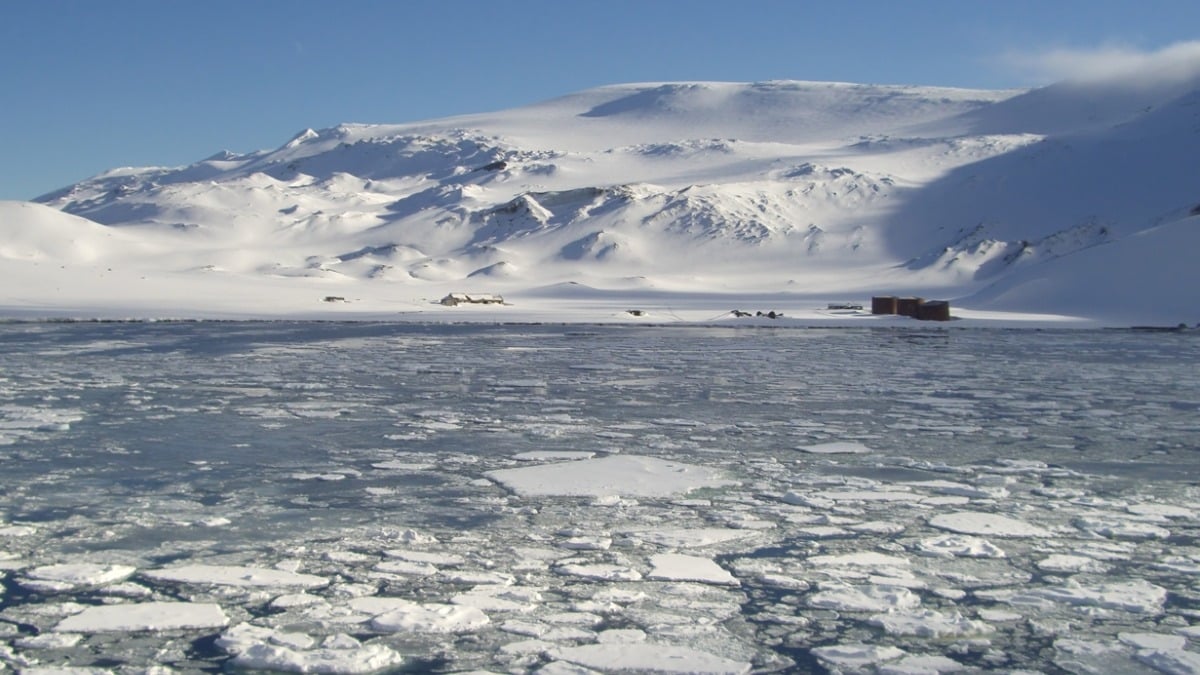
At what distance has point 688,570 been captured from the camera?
6.17 meters

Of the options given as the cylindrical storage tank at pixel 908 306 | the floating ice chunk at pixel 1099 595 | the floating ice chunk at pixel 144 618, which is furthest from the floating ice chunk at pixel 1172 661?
the cylindrical storage tank at pixel 908 306

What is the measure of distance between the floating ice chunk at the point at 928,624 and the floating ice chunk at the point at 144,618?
3017mm

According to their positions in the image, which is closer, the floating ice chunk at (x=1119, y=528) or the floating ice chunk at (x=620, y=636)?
the floating ice chunk at (x=620, y=636)

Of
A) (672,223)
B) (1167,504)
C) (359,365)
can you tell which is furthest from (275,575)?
(672,223)

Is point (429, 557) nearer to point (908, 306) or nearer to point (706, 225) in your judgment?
point (908, 306)

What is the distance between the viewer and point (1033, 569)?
625 cm

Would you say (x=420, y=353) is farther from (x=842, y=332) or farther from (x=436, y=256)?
(x=436, y=256)

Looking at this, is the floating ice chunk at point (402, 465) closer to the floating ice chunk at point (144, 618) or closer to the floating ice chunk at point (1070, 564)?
the floating ice chunk at point (144, 618)

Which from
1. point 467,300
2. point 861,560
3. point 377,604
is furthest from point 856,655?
point 467,300

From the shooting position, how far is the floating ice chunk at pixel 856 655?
4.85m

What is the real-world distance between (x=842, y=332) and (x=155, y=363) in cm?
1757

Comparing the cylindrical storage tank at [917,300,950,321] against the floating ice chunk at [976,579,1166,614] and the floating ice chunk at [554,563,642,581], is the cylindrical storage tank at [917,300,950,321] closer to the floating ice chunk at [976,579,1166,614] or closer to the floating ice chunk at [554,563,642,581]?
the floating ice chunk at [976,579,1166,614]

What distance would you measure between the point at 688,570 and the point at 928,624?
4.39ft

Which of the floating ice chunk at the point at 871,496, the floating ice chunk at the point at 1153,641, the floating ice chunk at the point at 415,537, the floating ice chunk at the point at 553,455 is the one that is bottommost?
the floating ice chunk at the point at 1153,641
